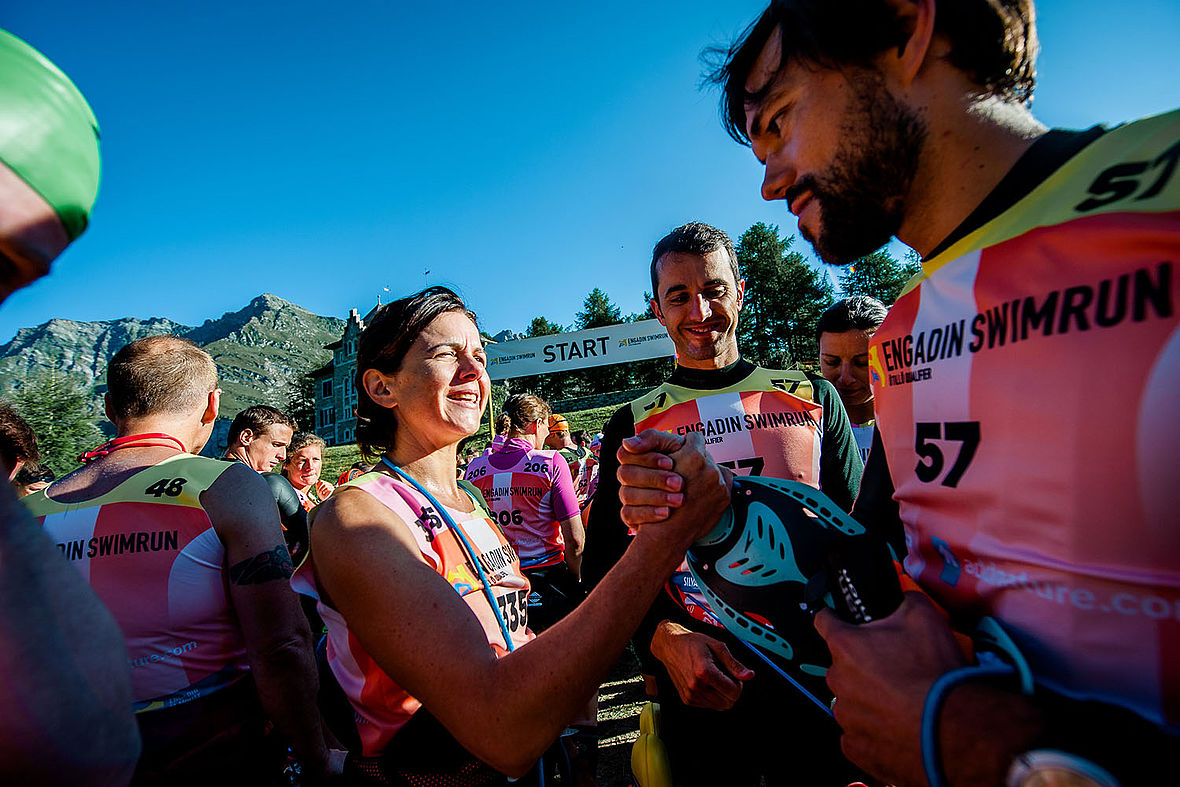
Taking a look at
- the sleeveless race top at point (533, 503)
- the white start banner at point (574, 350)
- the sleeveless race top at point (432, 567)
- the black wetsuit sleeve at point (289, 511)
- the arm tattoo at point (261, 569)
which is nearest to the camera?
the sleeveless race top at point (432, 567)

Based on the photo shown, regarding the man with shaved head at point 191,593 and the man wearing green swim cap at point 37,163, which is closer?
the man wearing green swim cap at point 37,163

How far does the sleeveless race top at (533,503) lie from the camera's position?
16.9 ft

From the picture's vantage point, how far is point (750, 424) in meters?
2.38

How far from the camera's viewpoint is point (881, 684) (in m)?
0.94

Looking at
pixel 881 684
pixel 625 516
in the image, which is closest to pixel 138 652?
pixel 625 516

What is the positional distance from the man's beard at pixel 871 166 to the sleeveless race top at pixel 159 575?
8.80 ft

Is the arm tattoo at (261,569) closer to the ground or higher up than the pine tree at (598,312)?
closer to the ground

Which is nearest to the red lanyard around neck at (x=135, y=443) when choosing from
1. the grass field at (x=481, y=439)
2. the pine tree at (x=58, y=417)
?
the grass field at (x=481, y=439)

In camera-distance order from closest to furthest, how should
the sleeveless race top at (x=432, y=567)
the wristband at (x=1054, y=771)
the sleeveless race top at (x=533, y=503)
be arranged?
the wristband at (x=1054, y=771) < the sleeveless race top at (x=432, y=567) < the sleeveless race top at (x=533, y=503)

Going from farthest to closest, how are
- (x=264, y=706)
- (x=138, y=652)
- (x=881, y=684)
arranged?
(x=264, y=706)
(x=138, y=652)
(x=881, y=684)

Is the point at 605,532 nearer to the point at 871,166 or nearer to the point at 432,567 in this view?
the point at 432,567

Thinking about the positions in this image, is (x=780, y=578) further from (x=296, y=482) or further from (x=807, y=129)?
(x=296, y=482)

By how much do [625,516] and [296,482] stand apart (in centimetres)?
603

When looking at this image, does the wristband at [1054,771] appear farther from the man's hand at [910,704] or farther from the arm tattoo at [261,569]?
the arm tattoo at [261,569]
